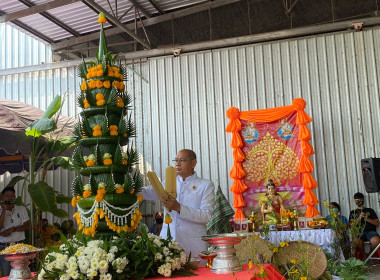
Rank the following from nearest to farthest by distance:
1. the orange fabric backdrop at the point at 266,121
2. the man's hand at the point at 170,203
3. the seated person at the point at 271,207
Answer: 1. the man's hand at the point at 170,203
2. the seated person at the point at 271,207
3. the orange fabric backdrop at the point at 266,121

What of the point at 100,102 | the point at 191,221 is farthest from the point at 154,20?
the point at 100,102

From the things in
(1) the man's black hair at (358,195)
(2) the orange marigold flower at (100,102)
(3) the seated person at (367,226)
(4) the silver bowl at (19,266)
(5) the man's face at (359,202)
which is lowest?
(3) the seated person at (367,226)

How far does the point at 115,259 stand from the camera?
253cm

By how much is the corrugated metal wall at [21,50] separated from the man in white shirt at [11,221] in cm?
502

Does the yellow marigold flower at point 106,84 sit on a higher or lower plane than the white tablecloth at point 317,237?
higher

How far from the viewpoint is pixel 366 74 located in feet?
31.1

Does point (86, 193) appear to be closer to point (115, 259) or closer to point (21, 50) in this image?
point (115, 259)

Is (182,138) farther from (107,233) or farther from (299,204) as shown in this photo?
(107,233)

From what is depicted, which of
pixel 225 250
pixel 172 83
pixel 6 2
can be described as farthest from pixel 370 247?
pixel 6 2

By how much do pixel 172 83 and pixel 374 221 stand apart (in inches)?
198

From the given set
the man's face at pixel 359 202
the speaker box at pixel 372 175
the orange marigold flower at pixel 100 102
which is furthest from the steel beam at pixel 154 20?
the orange marigold flower at pixel 100 102

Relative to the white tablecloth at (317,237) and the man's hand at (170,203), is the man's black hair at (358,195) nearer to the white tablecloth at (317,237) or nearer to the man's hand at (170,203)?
the white tablecloth at (317,237)

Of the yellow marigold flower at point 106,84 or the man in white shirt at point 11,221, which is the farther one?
the man in white shirt at point 11,221

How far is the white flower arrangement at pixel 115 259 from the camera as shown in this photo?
2.45m
